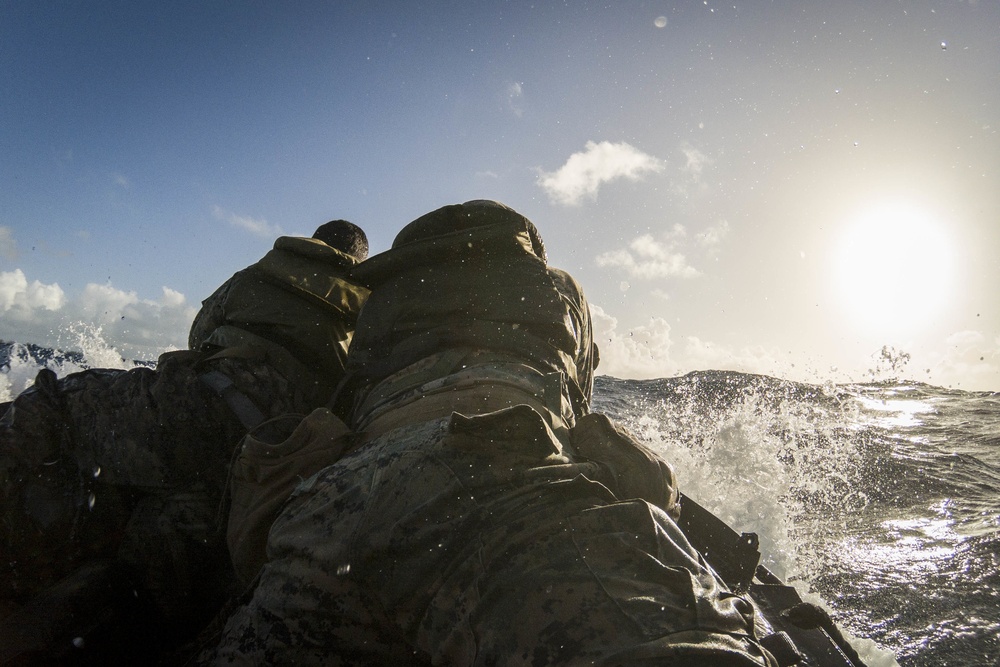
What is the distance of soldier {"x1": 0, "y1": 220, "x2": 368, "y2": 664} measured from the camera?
80.4 inches

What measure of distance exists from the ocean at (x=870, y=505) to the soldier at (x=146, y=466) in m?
3.34

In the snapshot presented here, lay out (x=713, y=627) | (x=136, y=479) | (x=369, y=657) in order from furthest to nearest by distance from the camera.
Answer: (x=136, y=479) → (x=369, y=657) → (x=713, y=627)

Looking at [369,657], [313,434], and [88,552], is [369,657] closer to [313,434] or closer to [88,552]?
[313,434]

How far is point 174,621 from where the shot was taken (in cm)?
220

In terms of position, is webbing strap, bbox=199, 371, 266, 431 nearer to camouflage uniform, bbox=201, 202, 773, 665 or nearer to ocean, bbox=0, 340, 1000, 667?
camouflage uniform, bbox=201, 202, 773, 665

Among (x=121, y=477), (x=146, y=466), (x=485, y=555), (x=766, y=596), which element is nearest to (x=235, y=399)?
(x=146, y=466)

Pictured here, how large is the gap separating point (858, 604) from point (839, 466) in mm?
5942

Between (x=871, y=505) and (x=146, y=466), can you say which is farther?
(x=871, y=505)

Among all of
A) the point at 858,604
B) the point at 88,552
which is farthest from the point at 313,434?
the point at 858,604

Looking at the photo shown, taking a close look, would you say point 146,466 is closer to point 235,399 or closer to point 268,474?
point 235,399

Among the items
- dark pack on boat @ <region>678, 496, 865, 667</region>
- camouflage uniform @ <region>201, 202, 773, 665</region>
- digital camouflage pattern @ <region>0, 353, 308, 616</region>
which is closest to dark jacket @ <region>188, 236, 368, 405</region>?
digital camouflage pattern @ <region>0, 353, 308, 616</region>

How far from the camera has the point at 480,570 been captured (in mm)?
1195

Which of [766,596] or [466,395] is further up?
[466,395]

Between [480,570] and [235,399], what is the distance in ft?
5.81
